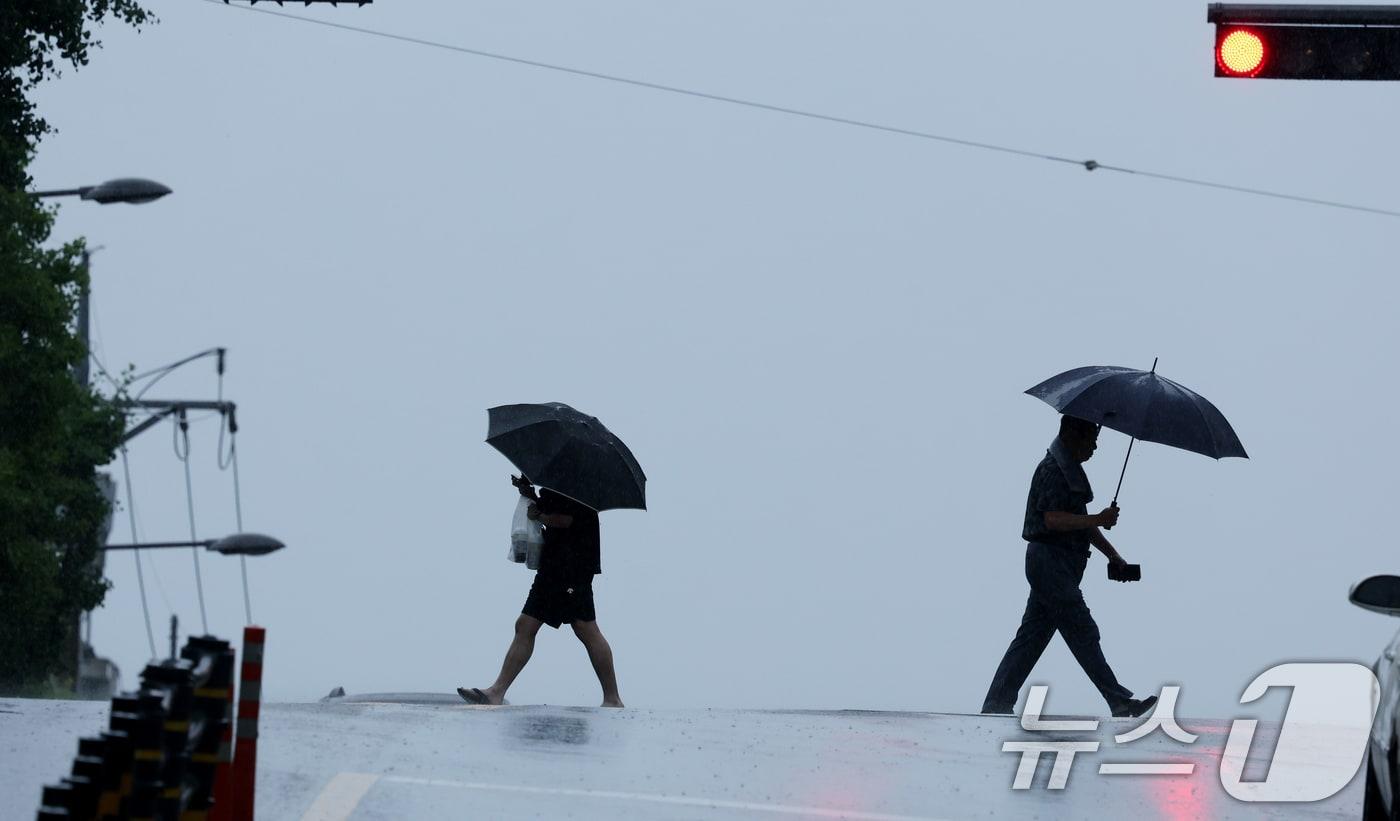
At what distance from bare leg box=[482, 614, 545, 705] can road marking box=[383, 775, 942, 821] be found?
4548mm

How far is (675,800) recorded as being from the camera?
10.6 metres

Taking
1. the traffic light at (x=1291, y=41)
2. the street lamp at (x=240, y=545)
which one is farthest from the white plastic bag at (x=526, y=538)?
the street lamp at (x=240, y=545)

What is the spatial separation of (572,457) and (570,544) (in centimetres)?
56

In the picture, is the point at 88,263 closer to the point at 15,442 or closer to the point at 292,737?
the point at 15,442

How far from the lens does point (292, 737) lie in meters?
12.6

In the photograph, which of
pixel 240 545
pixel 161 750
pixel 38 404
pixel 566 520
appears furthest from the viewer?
pixel 38 404

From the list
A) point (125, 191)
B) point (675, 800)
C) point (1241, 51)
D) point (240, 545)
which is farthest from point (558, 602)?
point (240, 545)

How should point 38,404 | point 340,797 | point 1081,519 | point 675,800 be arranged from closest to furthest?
point 340,797
point 675,800
point 1081,519
point 38,404

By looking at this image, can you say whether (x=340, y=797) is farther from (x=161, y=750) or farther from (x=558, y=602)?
(x=558, y=602)

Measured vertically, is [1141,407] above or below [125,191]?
below

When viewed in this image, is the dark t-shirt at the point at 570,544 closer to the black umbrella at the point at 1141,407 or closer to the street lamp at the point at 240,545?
the black umbrella at the point at 1141,407

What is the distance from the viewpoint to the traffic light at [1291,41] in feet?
38.2

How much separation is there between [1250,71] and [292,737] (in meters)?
5.82

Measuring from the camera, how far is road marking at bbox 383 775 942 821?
10125 millimetres
